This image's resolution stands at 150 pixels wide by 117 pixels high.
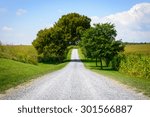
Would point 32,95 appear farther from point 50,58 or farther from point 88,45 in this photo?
point 50,58

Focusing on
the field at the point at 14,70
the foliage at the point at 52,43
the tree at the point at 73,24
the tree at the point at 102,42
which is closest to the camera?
the field at the point at 14,70

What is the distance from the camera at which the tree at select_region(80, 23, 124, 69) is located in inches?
2379

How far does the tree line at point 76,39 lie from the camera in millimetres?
60906

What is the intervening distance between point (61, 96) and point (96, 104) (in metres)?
3.44

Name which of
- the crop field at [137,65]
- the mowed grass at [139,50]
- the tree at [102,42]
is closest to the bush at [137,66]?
the crop field at [137,65]

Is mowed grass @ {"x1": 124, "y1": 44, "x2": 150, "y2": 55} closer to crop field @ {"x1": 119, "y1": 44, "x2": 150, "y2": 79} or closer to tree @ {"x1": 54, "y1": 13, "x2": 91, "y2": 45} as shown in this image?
crop field @ {"x1": 119, "y1": 44, "x2": 150, "y2": 79}

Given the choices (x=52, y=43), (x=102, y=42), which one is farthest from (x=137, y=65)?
(x=52, y=43)

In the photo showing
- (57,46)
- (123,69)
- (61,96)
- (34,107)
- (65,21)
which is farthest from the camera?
(65,21)

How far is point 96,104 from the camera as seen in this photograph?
15.9 meters

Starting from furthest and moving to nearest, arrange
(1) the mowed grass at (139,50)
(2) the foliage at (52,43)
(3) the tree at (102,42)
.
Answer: (2) the foliage at (52,43), (3) the tree at (102,42), (1) the mowed grass at (139,50)

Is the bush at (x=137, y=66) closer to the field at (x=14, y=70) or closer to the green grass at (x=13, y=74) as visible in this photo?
the field at (x=14, y=70)

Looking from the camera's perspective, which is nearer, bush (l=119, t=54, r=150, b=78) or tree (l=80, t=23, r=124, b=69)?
bush (l=119, t=54, r=150, b=78)

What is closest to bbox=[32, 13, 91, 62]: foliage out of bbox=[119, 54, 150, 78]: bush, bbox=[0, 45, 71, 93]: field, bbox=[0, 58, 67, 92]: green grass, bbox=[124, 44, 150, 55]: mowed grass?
bbox=[124, 44, 150, 55]: mowed grass

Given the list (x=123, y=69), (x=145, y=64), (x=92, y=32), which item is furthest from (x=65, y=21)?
(x=145, y=64)
